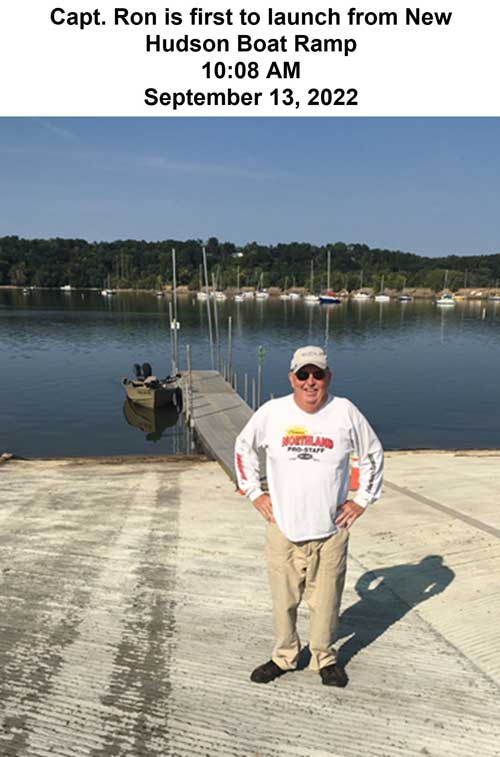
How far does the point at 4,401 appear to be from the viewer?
1284 inches

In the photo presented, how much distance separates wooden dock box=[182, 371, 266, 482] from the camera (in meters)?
17.5

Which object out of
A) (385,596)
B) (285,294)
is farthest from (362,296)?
(385,596)

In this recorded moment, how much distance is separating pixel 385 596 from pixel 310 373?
11.2 feet

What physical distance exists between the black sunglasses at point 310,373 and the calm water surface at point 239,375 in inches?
847

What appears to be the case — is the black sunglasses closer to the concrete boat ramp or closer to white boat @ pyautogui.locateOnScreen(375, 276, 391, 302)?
the concrete boat ramp

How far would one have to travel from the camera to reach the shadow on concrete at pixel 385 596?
5.04 metres

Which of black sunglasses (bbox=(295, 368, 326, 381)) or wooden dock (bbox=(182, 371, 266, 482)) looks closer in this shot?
black sunglasses (bbox=(295, 368, 326, 381))

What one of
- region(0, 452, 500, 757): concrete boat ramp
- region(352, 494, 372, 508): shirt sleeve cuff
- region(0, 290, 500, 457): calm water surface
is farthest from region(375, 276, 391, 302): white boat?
region(352, 494, 372, 508): shirt sleeve cuff

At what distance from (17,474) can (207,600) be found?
7457mm

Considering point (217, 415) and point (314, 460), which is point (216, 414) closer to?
point (217, 415)

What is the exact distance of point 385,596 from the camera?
5.86 m

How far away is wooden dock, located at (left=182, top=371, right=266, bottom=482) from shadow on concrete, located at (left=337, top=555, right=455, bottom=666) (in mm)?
6295

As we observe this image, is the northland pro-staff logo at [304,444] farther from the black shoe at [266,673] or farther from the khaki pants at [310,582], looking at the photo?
the black shoe at [266,673]

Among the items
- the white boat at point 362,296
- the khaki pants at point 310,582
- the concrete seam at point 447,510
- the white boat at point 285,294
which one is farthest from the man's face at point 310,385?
the white boat at point 285,294
